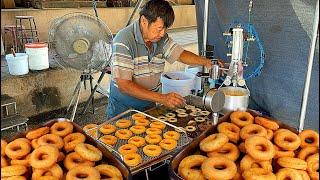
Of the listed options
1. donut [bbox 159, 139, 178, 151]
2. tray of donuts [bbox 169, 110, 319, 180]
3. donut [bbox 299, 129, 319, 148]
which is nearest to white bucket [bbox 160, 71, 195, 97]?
donut [bbox 159, 139, 178, 151]

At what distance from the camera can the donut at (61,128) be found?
1.36 meters

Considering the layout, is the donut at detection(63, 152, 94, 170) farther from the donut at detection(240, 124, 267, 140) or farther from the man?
the man

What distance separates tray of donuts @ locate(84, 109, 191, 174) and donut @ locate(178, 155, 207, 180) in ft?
1.18

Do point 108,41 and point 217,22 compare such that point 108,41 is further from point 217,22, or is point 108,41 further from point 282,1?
point 282,1

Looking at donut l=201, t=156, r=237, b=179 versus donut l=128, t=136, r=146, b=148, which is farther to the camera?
donut l=128, t=136, r=146, b=148

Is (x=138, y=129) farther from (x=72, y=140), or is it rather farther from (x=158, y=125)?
(x=72, y=140)

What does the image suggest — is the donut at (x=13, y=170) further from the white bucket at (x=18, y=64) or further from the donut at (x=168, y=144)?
the white bucket at (x=18, y=64)

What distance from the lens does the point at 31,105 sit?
5.29m

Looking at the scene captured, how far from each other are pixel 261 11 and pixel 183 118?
55.6 inches

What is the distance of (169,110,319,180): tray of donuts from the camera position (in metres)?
1.14

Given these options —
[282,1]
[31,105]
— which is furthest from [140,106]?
[31,105]

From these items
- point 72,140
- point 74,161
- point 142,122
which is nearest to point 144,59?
point 142,122

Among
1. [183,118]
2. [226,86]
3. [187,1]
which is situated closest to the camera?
[226,86]

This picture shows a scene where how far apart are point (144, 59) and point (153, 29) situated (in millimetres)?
303
